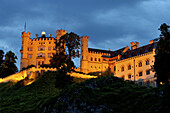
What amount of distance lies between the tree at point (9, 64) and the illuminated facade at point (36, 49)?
36.5 ft

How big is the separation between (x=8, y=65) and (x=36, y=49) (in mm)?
16097

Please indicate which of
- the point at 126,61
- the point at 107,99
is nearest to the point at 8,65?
the point at 126,61

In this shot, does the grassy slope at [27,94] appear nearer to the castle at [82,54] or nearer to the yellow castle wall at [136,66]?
the yellow castle wall at [136,66]

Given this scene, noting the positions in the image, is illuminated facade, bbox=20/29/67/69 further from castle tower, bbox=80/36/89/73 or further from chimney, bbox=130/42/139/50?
chimney, bbox=130/42/139/50

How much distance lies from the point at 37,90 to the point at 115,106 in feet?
109

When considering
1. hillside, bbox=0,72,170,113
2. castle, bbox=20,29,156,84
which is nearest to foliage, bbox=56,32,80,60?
castle, bbox=20,29,156,84

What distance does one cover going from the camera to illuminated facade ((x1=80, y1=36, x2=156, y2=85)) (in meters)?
78.8

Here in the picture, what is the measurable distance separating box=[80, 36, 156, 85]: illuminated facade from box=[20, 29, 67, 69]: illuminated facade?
12118mm

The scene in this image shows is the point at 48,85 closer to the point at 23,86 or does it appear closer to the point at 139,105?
the point at 23,86

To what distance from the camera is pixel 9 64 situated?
93125mm

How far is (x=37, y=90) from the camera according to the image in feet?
210

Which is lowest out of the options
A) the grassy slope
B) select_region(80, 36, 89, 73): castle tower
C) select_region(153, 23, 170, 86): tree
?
the grassy slope

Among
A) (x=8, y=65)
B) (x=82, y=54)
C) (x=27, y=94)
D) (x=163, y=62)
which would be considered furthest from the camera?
(x=82, y=54)

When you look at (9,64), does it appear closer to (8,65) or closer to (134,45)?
(8,65)
